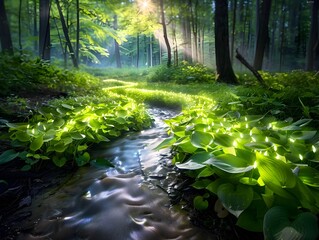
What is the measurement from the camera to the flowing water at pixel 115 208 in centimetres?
174

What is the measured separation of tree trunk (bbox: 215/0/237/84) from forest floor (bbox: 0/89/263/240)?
8.26m

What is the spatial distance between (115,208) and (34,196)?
2.59 ft

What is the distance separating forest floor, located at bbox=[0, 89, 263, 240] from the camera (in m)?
1.72

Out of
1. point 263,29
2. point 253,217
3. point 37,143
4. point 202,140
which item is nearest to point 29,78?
point 37,143

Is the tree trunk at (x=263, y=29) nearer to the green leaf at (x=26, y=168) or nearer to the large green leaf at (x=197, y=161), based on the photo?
the large green leaf at (x=197, y=161)

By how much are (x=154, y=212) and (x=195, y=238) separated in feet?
1.35

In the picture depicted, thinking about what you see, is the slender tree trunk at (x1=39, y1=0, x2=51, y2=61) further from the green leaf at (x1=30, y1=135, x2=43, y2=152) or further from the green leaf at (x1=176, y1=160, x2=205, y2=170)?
the green leaf at (x1=176, y1=160, x2=205, y2=170)

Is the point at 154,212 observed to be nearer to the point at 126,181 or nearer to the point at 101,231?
the point at 101,231

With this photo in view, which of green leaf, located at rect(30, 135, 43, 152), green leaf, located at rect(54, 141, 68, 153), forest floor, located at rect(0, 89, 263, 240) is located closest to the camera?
forest floor, located at rect(0, 89, 263, 240)

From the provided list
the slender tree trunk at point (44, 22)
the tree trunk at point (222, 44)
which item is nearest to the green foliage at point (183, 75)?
the tree trunk at point (222, 44)

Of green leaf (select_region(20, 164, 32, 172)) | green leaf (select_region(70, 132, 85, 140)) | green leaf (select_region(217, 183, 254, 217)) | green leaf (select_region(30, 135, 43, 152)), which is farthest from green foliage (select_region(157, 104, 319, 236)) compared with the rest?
green leaf (select_region(20, 164, 32, 172))

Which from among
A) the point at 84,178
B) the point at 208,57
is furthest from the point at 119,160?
the point at 208,57

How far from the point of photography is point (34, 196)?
2.21 meters

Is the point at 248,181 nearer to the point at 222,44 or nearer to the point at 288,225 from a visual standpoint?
the point at 288,225
